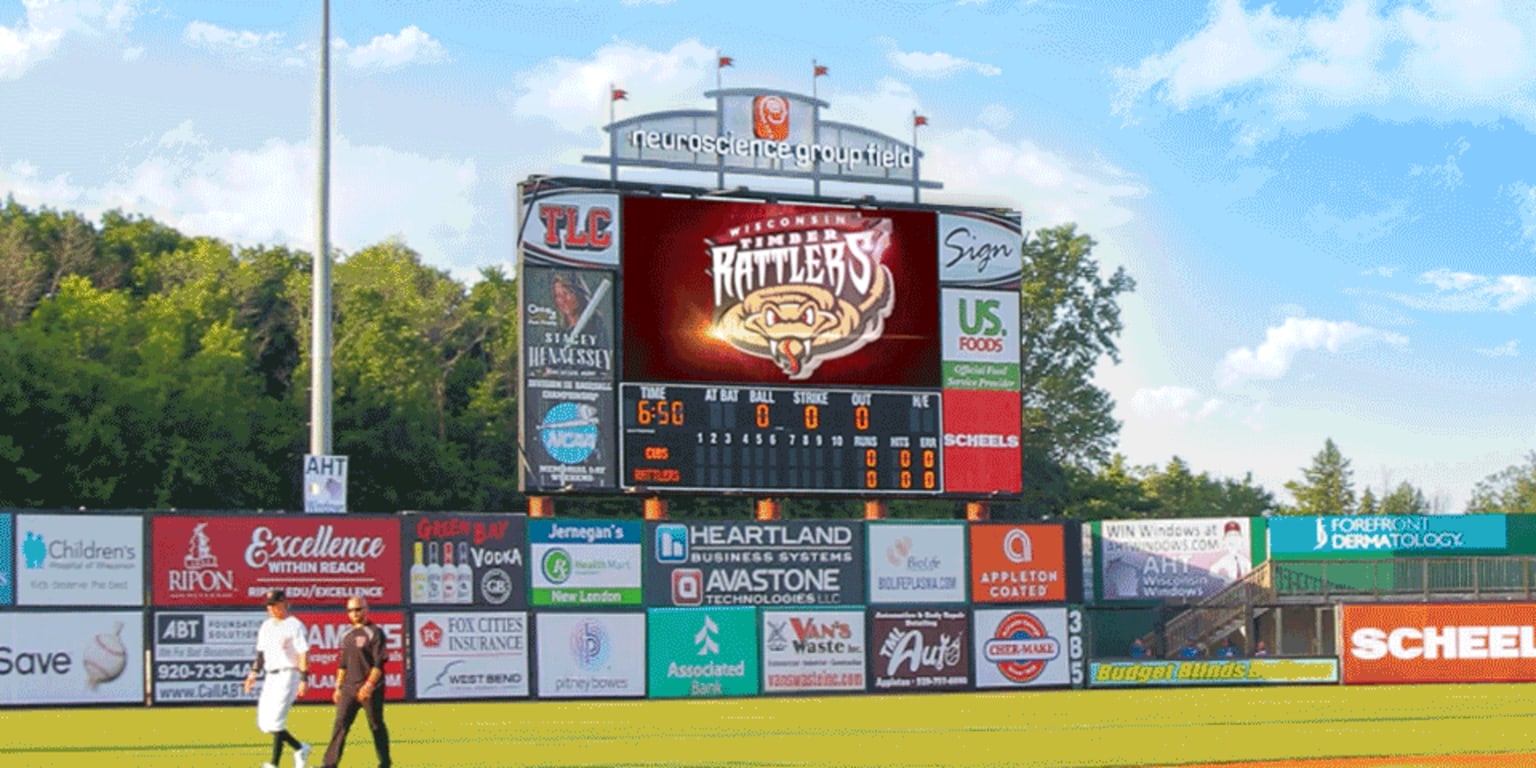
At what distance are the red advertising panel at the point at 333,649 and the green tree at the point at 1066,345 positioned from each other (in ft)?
130

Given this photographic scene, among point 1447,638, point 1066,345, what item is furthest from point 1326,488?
point 1447,638

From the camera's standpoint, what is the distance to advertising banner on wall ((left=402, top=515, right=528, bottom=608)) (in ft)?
109

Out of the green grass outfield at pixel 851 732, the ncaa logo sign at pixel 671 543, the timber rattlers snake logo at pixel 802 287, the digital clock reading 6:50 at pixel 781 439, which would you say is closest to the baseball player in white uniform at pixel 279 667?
the green grass outfield at pixel 851 732

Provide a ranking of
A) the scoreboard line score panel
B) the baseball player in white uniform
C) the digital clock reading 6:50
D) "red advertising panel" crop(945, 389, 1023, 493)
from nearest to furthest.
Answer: the baseball player in white uniform, the scoreboard line score panel, the digital clock reading 6:50, "red advertising panel" crop(945, 389, 1023, 493)

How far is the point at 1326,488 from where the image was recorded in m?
96.0

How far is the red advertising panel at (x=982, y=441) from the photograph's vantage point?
34406mm

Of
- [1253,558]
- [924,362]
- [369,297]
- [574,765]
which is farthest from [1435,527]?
[574,765]

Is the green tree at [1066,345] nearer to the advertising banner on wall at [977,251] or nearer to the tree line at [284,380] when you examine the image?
the tree line at [284,380]

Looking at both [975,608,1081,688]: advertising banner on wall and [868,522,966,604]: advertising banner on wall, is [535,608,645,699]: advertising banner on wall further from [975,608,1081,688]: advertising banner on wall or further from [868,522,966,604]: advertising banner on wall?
[975,608,1081,688]: advertising banner on wall

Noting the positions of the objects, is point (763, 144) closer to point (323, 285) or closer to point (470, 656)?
point (323, 285)

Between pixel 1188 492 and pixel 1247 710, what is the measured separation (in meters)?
62.6

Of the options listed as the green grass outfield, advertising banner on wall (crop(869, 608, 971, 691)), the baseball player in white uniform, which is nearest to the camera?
the baseball player in white uniform

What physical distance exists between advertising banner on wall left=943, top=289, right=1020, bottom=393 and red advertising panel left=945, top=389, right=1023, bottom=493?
0.71ft

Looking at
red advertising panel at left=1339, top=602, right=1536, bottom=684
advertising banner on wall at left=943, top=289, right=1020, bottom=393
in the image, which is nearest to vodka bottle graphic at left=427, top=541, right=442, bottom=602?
advertising banner on wall at left=943, top=289, right=1020, bottom=393
